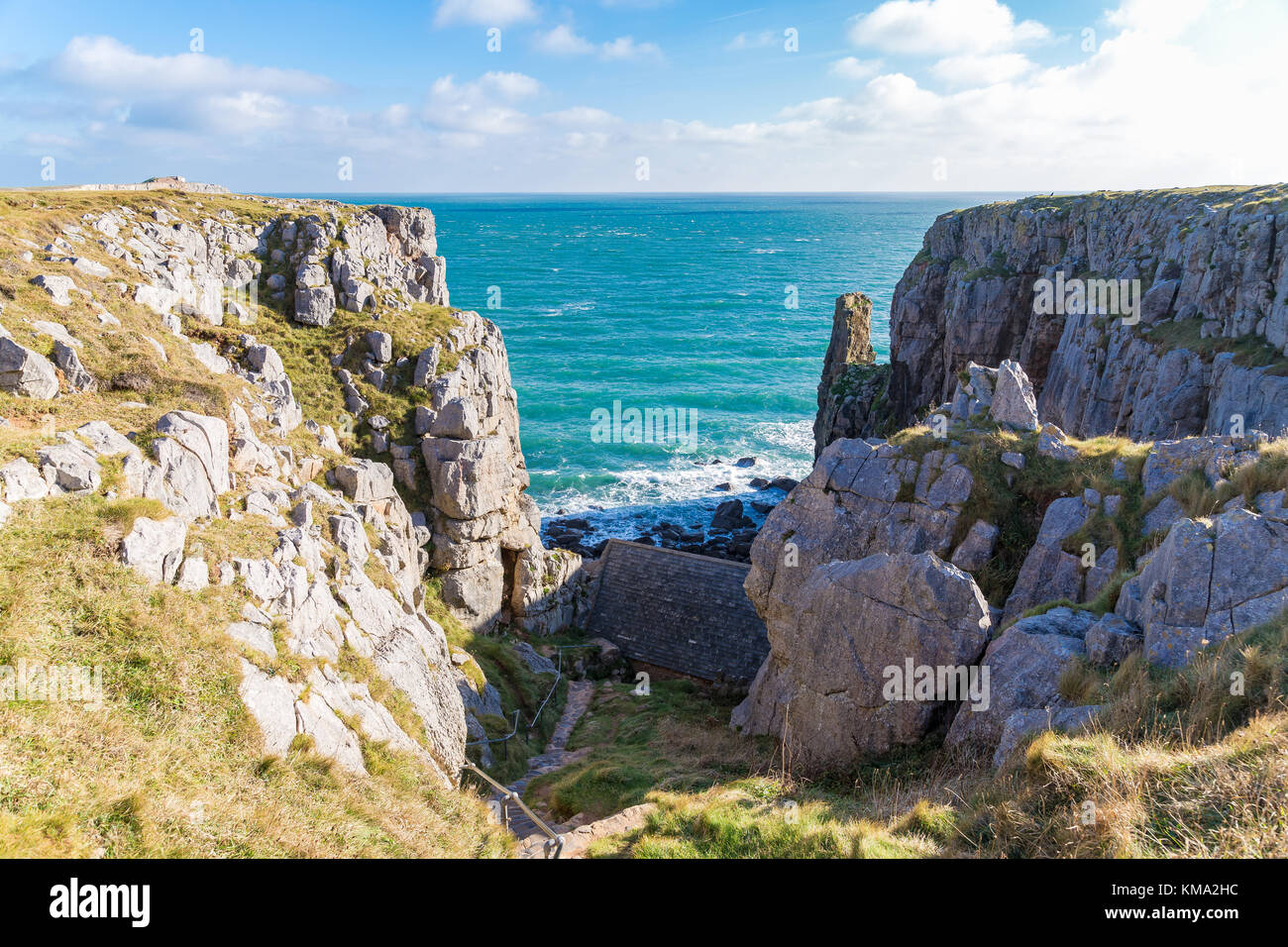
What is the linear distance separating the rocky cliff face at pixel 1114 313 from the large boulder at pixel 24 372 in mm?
42673

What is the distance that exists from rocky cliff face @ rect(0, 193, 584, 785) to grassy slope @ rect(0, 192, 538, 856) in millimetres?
409

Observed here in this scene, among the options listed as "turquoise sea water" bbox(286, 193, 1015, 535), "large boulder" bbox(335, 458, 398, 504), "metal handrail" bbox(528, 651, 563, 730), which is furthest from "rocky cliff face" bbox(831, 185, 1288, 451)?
"large boulder" bbox(335, 458, 398, 504)

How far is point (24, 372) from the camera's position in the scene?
16391 mm

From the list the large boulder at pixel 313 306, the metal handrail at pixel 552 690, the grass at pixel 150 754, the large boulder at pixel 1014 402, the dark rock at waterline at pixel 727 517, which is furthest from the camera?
the dark rock at waterline at pixel 727 517

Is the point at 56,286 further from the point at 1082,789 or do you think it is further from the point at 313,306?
the point at 1082,789

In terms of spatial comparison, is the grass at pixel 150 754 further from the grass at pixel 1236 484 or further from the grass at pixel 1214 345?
the grass at pixel 1214 345

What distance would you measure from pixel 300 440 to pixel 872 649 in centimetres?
2162

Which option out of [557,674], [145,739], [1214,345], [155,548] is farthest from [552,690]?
[1214,345]

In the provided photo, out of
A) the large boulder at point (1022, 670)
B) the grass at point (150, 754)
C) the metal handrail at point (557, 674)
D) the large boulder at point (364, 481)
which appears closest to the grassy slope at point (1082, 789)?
the large boulder at point (1022, 670)

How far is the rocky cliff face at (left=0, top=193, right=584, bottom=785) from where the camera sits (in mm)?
13352

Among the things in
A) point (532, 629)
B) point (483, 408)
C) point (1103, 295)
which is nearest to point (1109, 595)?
point (532, 629)

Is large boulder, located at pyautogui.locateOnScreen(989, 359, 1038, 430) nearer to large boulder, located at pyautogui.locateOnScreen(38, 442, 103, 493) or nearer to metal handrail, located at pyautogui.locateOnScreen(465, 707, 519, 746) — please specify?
metal handrail, located at pyautogui.locateOnScreen(465, 707, 519, 746)

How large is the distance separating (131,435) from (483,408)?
21299 mm

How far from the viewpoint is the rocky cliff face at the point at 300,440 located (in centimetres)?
1335
